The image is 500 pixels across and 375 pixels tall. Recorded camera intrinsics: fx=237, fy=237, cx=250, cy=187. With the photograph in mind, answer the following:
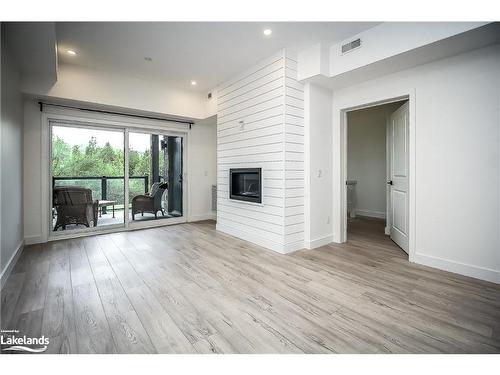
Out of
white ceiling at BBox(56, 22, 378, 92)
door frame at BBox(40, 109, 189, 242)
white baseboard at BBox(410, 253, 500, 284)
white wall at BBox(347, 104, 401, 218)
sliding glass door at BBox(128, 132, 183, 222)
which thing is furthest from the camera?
white wall at BBox(347, 104, 401, 218)

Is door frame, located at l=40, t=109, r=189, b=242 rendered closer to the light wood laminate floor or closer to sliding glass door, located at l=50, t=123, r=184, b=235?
sliding glass door, located at l=50, t=123, r=184, b=235

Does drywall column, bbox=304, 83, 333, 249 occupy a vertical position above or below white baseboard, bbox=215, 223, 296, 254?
above

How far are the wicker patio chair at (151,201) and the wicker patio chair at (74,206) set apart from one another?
70 cm

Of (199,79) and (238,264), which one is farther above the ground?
(199,79)

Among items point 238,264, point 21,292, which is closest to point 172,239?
point 238,264

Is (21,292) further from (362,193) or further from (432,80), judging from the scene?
(362,193)

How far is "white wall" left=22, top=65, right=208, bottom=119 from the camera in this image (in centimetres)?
369

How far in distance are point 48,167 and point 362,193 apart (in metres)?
6.86

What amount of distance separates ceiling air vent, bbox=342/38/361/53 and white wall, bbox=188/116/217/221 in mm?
3130

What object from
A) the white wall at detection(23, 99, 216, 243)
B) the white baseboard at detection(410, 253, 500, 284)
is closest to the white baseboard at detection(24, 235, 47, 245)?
the white wall at detection(23, 99, 216, 243)

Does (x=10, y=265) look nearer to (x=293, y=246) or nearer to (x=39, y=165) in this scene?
(x=39, y=165)

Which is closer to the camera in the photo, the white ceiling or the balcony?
the white ceiling

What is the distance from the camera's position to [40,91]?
3586 millimetres

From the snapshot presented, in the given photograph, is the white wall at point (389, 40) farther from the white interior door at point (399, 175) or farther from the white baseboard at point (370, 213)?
the white baseboard at point (370, 213)
